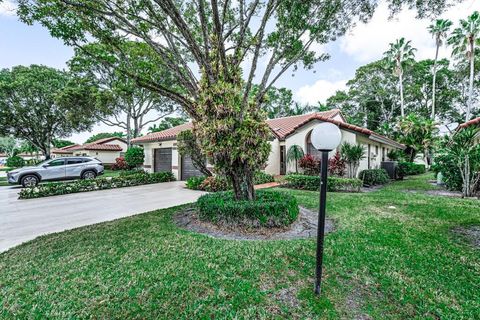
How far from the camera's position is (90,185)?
11367 millimetres

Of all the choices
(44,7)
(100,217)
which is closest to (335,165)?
(100,217)

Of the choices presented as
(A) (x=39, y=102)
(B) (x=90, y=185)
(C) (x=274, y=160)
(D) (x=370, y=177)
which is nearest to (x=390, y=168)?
(D) (x=370, y=177)

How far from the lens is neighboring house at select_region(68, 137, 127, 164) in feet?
91.9

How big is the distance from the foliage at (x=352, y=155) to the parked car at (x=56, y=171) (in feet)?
52.2

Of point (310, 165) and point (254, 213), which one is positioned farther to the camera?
point (310, 165)

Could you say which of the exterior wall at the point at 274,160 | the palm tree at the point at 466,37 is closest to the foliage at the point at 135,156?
the exterior wall at the point at 274,160

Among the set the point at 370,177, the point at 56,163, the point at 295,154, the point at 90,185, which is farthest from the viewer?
the point at 56,163

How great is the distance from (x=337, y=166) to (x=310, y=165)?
4.52ft

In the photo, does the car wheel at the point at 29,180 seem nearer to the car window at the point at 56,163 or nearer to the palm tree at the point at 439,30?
the car window at the point at 56,163

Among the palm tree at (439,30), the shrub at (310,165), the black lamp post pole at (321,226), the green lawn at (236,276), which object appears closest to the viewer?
the green lawn at (236,276)

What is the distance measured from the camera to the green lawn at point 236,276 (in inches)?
103

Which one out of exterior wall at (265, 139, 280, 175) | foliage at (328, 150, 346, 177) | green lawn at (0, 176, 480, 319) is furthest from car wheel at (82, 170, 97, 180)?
foliage at (328, 150, 346, 177)

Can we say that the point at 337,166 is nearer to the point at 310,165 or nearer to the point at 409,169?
the point at 310,165

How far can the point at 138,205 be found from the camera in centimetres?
816
